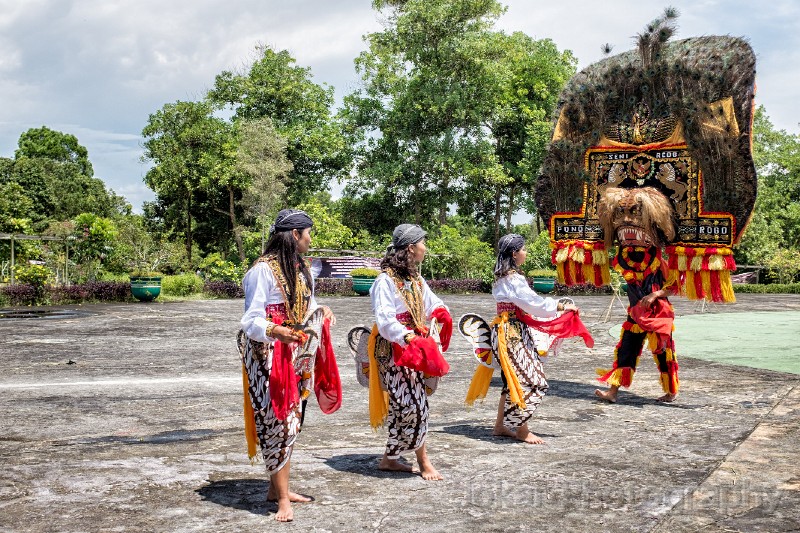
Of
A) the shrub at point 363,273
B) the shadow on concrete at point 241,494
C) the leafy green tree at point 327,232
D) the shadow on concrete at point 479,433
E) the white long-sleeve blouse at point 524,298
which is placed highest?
the leafy green tree at point 327,232

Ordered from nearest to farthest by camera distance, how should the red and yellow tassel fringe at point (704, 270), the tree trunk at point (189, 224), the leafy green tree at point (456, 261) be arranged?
the red and yellow tassel fringe at point (704, 270), the leafy green tree at point (456, 261), the tree trunk at point (189, 224)

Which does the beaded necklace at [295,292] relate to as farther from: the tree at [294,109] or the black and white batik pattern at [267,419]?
the tree at [294,109]

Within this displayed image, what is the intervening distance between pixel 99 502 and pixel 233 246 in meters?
33.7

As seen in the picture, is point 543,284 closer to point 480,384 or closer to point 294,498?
point 480,384

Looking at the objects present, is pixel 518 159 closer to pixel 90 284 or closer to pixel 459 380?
pixel 90 284

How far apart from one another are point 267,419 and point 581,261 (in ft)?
16.5

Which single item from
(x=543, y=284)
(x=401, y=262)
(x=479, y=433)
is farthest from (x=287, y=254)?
(x=543, y=284)

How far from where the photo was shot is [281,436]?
4098 millimetres

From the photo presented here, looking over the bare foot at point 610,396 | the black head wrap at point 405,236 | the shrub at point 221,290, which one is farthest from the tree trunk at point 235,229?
the black head wrap at point 405,236

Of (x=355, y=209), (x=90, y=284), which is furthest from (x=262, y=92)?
(x=90, y=284)

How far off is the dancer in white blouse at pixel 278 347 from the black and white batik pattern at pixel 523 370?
6.11ft

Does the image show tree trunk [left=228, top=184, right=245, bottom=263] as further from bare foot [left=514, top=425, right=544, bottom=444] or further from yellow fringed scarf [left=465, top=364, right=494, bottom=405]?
bare foot [left=514, top=425, right=544, bottom=444]

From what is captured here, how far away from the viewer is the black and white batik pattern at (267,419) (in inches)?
161

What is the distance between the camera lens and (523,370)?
18.9 feet
